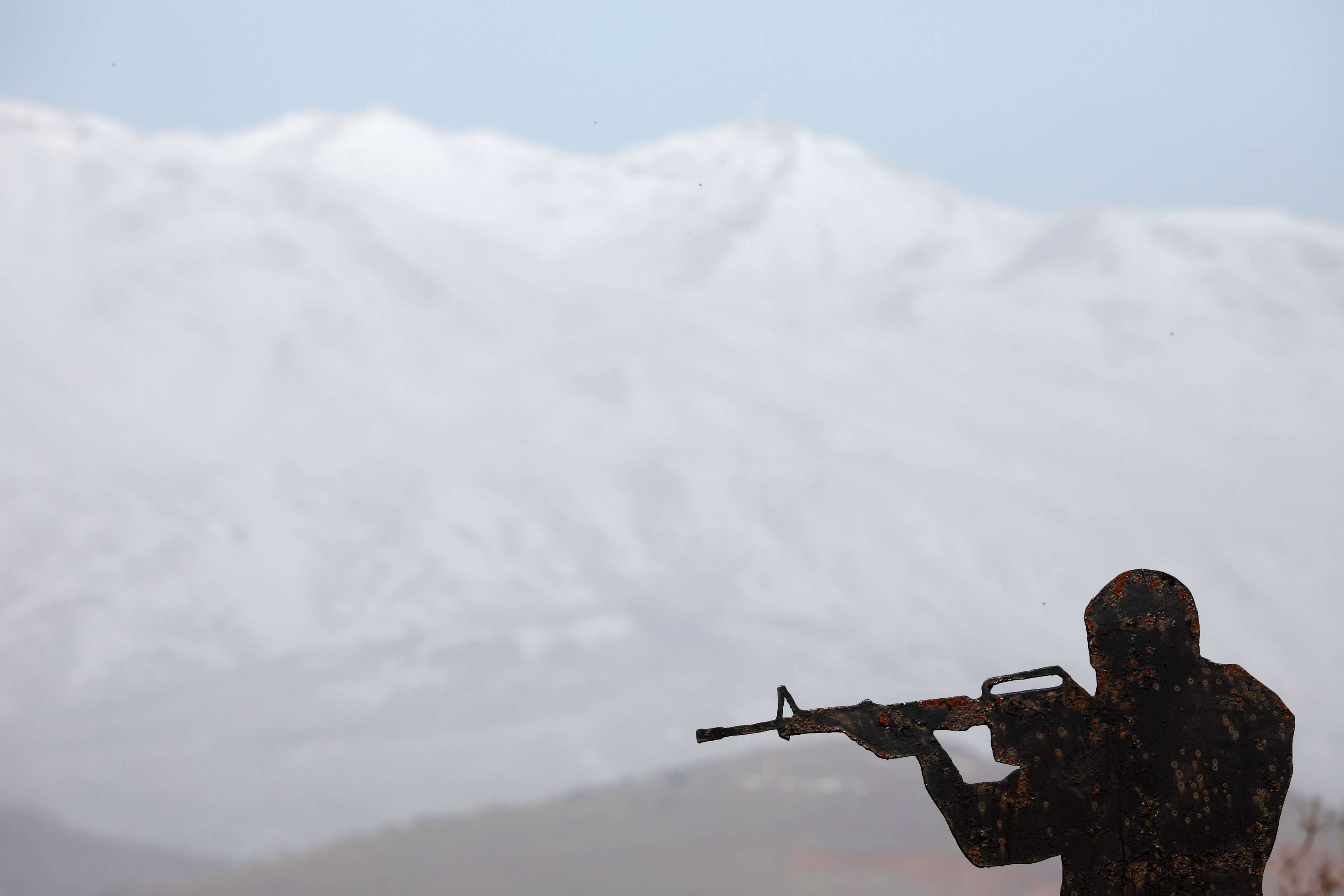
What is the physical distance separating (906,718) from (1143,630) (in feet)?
2.84

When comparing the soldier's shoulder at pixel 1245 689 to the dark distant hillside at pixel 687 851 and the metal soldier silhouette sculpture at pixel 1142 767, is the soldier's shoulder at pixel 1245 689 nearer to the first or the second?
the metal soldier silhouette sculpture at pixel 1142 767

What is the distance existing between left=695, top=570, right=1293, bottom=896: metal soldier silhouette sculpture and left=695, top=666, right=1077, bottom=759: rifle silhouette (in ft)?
0.04

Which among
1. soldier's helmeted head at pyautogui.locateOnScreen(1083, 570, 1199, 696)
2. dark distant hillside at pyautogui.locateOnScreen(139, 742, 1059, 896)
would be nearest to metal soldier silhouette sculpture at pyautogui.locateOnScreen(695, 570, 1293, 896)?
soldier's helmeted head at pyautogui.locateOnScreen(1083, 570, 1199, 696)

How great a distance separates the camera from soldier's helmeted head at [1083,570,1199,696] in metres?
4.17

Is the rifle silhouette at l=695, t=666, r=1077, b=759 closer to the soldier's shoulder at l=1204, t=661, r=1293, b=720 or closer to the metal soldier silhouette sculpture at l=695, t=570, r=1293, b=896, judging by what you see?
the metal soldier silhouette sculpture at l=695, t=570, r=1293, b=896

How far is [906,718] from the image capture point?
13.4 feet

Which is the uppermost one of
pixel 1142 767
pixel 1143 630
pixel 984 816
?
pixel 1143 630

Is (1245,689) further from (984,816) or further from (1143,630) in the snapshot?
(984,816)

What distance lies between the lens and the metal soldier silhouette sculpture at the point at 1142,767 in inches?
163

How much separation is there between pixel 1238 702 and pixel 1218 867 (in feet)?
1.83

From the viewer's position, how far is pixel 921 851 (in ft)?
104

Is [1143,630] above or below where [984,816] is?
above

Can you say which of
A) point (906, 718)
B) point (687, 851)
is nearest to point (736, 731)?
point (906, 718)

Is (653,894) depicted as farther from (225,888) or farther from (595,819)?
(225,888)
